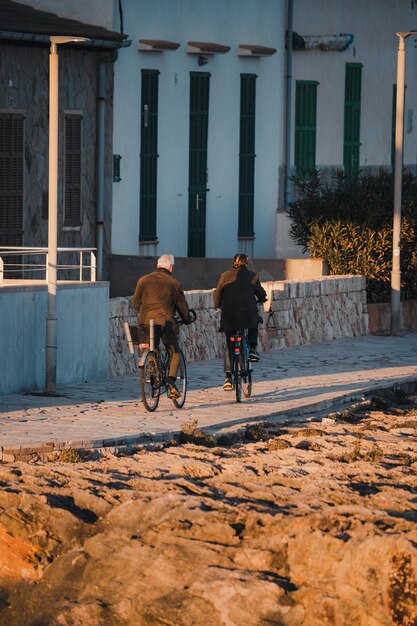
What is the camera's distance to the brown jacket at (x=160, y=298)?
1950 cm

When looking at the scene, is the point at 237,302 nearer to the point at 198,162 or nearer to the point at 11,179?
the point at 11,179

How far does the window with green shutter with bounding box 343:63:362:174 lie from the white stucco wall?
3.07 metres

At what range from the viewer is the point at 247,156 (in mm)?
35281

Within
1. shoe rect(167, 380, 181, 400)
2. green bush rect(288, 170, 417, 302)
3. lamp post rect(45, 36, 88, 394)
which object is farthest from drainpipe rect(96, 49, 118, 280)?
shoe rect(167, 380, 181, 400)

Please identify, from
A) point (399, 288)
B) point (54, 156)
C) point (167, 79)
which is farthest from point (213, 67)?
point (54, 156)

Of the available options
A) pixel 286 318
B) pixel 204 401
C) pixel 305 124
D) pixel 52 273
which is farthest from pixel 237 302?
pixel 305 124

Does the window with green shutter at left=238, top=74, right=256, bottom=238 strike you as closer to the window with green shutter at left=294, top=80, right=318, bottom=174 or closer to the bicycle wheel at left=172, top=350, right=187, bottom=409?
the window with green shutter at left=294, top=80, right=318, bottom=174

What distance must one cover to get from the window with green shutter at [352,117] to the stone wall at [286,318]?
9622 millimetres

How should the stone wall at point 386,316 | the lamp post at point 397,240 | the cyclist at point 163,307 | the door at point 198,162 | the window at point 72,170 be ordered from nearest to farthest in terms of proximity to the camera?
the cyclist at point 163,307 → the window at point 72,170 → the lamp post at point 397,240 → the stone wall at point 386,316 → the door at point 198,162

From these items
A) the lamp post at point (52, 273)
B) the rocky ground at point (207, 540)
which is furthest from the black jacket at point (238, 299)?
the rocky ground at point (207, 540)

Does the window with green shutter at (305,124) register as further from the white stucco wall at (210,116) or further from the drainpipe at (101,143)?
the drainpipe at (101,143)

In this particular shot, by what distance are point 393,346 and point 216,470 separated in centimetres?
1269

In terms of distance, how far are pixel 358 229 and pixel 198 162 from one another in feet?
13.1

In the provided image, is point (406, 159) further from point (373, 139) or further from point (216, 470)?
point (216, 470)
